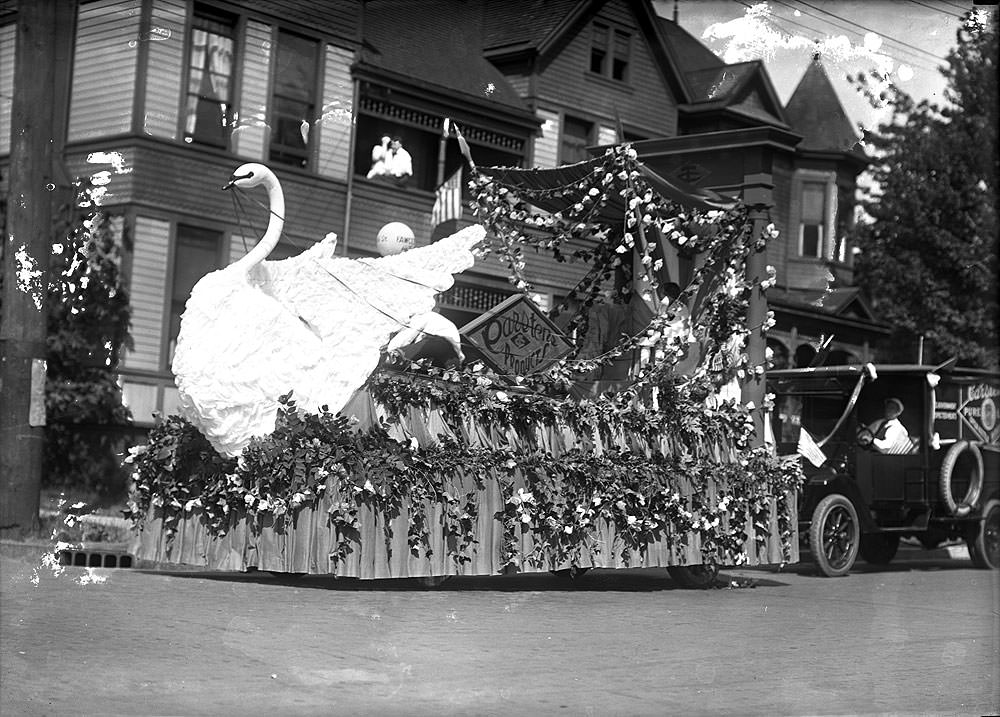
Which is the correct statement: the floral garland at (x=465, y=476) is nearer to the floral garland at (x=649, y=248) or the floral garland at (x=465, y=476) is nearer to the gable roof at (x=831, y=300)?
the floral garland at (x=649, y=248)

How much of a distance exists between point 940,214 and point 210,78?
208 inches

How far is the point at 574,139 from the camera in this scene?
8508 millimetres

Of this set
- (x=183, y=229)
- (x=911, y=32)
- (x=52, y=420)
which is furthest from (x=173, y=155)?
(x=52, y=420)

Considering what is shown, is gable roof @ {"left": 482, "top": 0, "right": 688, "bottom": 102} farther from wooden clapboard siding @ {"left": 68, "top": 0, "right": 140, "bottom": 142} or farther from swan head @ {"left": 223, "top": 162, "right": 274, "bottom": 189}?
wooden clapboard siding @ {"left": 68, "top": 0, "right": 140, "bottom": 142}

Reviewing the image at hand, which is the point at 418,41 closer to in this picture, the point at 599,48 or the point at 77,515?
the point at 599,48

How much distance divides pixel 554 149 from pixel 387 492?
2261 millimetres

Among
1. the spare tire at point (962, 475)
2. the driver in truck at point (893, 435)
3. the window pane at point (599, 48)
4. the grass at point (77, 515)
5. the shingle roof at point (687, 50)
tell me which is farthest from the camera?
the driver in truck at point (893, 435)

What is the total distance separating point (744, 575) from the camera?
1180 cm

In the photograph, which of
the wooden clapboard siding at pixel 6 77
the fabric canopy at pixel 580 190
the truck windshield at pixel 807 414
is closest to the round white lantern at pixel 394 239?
the wooden clapboard siding at pixel 6 77

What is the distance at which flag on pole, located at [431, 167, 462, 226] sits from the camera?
20.0ft

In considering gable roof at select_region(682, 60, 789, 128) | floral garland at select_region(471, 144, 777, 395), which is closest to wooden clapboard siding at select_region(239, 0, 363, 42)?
gable roof at select_region(682, 60, 789, 128)

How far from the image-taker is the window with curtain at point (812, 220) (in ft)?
23.8

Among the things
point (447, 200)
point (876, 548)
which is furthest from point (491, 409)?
point (876, 548)

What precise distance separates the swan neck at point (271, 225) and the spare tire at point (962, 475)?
801 cm
